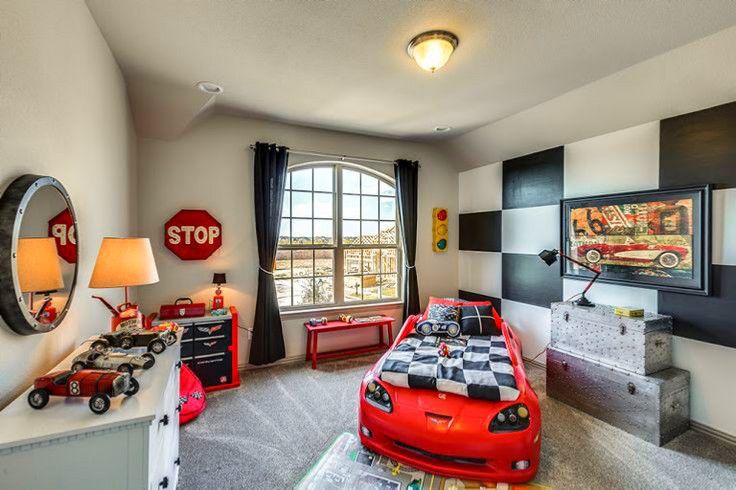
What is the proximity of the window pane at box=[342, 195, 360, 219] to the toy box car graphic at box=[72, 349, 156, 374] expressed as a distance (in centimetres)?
285

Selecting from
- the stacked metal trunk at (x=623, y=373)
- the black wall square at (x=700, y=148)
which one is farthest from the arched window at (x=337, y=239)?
the black wall square at (x=700, y=148)

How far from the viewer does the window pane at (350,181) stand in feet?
13.4

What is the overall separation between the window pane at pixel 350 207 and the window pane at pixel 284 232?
0.69 m

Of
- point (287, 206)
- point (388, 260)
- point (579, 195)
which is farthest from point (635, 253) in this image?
point (287, 206)

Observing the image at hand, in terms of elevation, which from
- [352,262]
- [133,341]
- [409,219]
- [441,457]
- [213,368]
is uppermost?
[409,219]

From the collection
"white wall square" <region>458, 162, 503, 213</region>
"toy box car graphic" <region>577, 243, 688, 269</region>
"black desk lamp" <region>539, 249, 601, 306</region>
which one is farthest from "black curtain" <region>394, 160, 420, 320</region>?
"toy box car graphic" <region>577, 243, 688, 269</region>

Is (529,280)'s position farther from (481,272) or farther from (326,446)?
(326,446)

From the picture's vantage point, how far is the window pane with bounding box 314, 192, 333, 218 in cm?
395

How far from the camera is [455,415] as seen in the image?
6.40 ft

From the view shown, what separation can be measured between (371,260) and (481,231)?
1.49m

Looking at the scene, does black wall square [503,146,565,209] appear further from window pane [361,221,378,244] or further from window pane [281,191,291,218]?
window pane [281,191,291,218]

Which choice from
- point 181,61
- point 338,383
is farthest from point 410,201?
point 181,61

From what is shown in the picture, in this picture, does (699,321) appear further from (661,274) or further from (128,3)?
(128,3)

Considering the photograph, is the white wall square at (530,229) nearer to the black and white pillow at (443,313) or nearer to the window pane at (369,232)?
the black and white pillow at (443,313)
